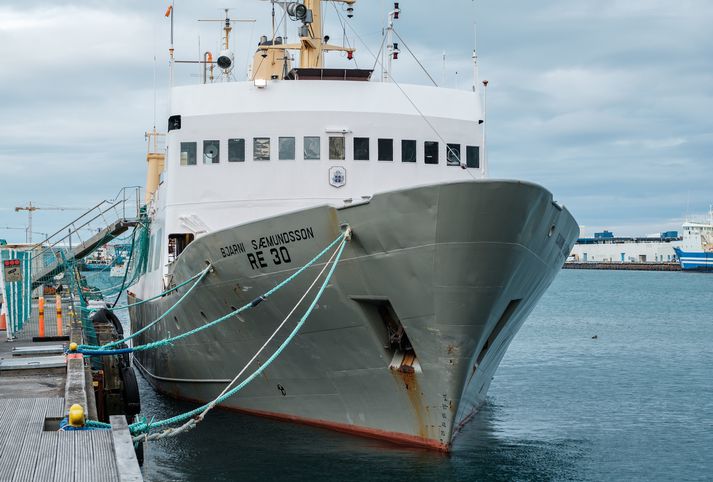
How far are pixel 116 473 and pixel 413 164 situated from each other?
35.5 ft

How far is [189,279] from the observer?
1552 cm

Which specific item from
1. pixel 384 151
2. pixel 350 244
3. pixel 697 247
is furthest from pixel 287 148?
pixel 697 247

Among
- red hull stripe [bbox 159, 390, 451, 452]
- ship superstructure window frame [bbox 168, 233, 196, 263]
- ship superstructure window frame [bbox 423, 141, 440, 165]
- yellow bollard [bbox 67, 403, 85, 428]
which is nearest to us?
yellow bollard [bbox 67, 403, 85, 428]

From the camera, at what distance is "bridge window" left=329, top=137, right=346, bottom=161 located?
16500 mm

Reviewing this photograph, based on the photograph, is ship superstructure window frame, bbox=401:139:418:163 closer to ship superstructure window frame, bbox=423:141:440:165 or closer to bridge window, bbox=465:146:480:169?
ship superstructure window frame, bbox=423:141:440:165

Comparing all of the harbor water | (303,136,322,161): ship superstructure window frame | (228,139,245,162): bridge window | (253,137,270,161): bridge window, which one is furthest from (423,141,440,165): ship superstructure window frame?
the harbor water

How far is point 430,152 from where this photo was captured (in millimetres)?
16953

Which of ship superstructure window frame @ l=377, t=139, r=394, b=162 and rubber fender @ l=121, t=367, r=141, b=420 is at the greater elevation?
ship superstructure window frame @ l=377, t=139, r=394, b=162

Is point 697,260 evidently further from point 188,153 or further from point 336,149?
point 188,153

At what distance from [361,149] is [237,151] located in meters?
2.39

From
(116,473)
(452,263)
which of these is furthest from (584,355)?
(116,473)

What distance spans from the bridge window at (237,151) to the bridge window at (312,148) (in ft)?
4.04

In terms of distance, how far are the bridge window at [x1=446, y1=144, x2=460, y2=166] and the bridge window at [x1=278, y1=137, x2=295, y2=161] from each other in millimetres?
3069

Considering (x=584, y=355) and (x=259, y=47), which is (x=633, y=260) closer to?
(x=584, y=355)
